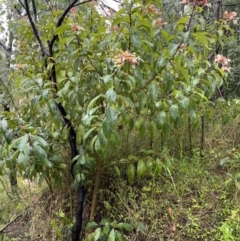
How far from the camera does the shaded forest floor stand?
173 cm

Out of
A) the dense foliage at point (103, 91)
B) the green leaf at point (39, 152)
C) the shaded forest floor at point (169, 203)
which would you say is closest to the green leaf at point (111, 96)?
the dense foliage at point (103, 91)

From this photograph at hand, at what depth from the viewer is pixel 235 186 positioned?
1.83 metres

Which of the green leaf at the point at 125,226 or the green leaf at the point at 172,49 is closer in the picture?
the green leaf at the point at 172,49

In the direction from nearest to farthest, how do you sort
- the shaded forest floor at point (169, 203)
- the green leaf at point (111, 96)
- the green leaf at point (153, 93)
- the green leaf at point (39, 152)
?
the green leaf at point (111, 96) < the green leaf at point (39, 152) < the green leaf at point (153, 93) < the shaded forest floor at point (169, 203)

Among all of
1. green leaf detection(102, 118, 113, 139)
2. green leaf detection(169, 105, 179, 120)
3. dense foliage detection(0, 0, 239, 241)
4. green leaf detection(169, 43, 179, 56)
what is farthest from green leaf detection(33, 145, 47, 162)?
green leaf detection(169, 43, 179, 56)

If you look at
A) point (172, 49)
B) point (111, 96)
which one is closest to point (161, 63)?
point (172, 49)

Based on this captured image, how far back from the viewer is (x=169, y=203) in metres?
1.84

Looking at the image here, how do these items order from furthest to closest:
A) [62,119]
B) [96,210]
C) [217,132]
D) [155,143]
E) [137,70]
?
1. [217,132]
2. [155,143]
3. [96,210]
4. [62,119]
5. [137,70]

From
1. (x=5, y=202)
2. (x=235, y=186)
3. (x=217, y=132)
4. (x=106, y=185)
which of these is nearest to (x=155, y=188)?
(x=106, y=185)

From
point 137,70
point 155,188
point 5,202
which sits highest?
point 137,70

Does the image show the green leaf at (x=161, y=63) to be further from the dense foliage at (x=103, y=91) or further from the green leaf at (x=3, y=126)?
the green leaf at (x=3, y=126)

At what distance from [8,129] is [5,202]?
1234 millimetres

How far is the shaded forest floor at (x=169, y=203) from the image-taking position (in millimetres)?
1726

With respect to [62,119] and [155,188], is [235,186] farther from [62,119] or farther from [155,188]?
[62,119]
